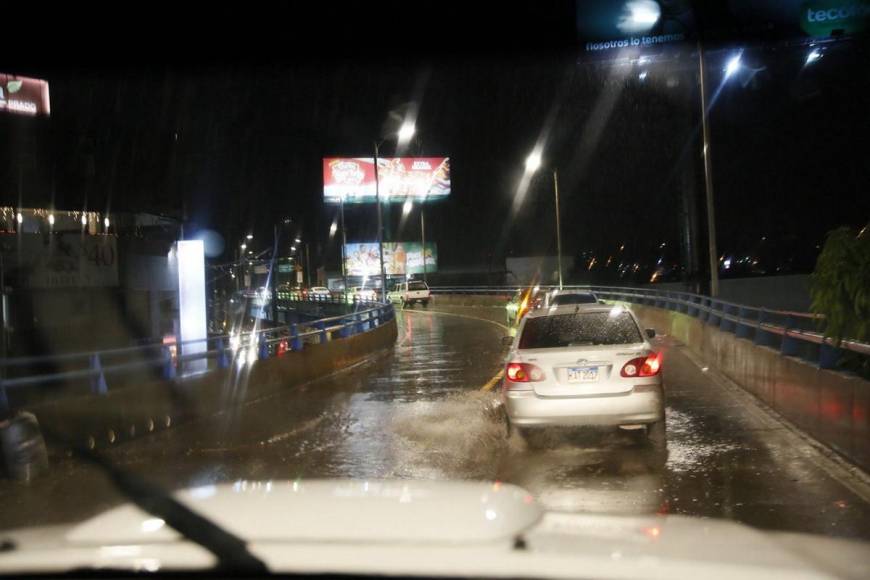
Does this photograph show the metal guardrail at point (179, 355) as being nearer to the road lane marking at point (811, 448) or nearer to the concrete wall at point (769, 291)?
the road lane marking at point (811, 448)

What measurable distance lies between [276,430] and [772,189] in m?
65.5

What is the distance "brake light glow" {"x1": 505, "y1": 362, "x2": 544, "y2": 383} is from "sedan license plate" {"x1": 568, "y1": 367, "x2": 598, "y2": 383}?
35 centimetres

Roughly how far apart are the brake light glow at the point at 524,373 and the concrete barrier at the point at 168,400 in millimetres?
5228

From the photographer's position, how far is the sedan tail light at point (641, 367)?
9852 millimetres

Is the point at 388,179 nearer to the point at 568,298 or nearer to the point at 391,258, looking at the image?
the point at 391,258

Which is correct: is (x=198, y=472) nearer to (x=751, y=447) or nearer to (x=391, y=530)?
(x=751, y=447)

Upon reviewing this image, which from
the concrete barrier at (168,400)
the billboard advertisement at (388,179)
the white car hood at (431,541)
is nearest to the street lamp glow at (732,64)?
the concrete barrier at (168,400)

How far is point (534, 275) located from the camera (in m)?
79.1

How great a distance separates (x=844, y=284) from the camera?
30.1 feet

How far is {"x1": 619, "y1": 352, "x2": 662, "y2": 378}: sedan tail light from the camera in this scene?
9852mm

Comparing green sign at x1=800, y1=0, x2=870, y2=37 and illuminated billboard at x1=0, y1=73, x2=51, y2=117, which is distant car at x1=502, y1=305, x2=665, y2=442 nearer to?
green sign at x1=800, y1=0, x2=870, y2=37

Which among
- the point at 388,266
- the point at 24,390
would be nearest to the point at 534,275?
the point at 388,266

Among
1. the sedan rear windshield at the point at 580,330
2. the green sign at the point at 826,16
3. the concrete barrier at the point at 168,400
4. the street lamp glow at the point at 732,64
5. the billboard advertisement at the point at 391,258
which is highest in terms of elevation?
the green sign at the point at 826,16

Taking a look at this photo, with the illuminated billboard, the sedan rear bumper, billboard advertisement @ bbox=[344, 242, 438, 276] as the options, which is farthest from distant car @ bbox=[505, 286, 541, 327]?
billboard advertisement @ bbox=[344, 242, 438, 276]
